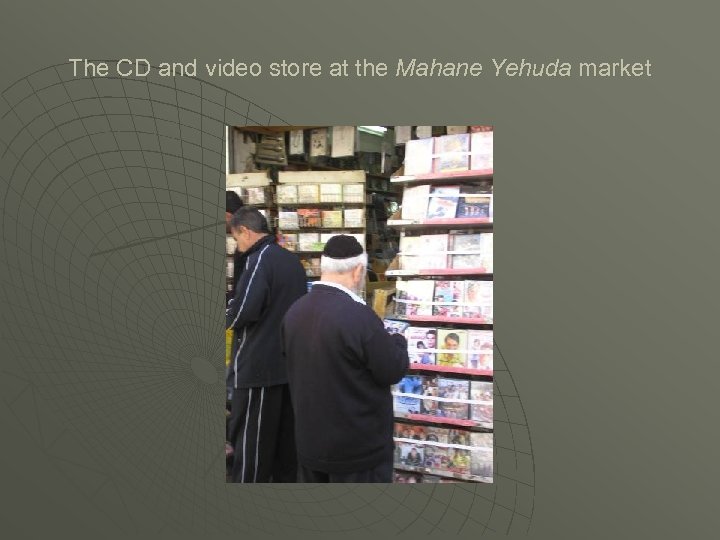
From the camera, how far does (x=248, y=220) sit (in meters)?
3.01

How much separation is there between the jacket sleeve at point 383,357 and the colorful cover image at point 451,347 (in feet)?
2.89

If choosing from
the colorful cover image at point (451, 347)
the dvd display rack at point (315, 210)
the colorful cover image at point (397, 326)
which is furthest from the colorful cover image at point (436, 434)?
the dvd display rack at point (315, 210)

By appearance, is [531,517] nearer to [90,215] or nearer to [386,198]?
[386,198]

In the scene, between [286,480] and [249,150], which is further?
[249,150]

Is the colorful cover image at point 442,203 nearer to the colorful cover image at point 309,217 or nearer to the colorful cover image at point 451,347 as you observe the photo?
the colorful cover image at point 451,347

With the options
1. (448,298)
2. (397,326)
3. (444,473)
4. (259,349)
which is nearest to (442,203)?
(448,298)

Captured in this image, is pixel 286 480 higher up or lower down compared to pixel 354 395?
lower down

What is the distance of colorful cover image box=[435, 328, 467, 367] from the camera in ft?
10.5

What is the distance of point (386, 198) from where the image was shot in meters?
3.55

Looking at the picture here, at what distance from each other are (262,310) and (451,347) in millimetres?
1167

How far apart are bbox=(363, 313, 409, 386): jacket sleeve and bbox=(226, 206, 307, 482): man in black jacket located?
0.85 meters

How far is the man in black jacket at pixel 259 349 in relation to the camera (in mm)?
2953

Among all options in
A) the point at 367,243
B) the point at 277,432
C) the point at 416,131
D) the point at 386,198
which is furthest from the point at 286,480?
the point at 416,131

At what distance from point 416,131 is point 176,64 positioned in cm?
151
